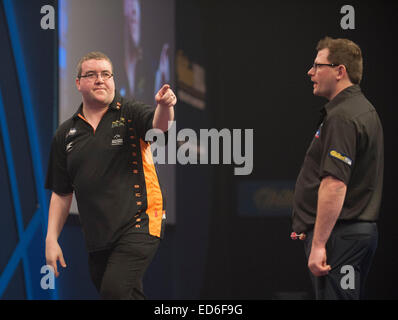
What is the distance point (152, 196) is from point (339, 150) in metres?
0.89

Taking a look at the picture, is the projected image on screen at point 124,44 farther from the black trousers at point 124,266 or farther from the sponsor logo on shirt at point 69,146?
the black trousers at point 124,266

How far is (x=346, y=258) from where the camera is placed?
2596mm

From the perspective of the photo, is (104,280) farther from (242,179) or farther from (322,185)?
(242,179)

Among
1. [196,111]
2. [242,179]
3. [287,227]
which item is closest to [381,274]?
[287,227]

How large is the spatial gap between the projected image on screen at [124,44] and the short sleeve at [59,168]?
1.97ft

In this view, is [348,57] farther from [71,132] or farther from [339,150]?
[71,132]

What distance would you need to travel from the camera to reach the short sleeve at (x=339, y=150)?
2576 millimetres

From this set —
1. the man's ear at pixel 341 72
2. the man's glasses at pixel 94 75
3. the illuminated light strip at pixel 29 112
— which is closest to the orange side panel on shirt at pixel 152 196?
the man's glasses at pixel 94 75

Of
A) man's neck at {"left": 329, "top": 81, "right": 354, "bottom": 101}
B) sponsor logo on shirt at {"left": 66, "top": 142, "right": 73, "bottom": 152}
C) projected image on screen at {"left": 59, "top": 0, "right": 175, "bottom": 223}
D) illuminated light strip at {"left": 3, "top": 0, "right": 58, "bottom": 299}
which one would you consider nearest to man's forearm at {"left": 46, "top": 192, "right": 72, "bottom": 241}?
sponsor logo on shirt at {"left": 66, "top": 142, "right": 73, "bottom": 152}

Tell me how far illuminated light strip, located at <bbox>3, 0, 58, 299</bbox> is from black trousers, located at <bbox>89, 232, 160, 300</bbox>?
135 cm

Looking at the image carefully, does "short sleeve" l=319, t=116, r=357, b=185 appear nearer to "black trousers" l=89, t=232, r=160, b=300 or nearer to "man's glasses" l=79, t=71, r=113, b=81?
"black trousers" l=89, t=232, r=160, b=300

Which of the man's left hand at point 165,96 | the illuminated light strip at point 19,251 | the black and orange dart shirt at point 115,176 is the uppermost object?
the man's left hand at point 165,96

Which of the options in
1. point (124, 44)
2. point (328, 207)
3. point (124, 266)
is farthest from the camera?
point (124, 44)

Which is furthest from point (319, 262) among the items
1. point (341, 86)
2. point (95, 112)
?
point (95, 112)
